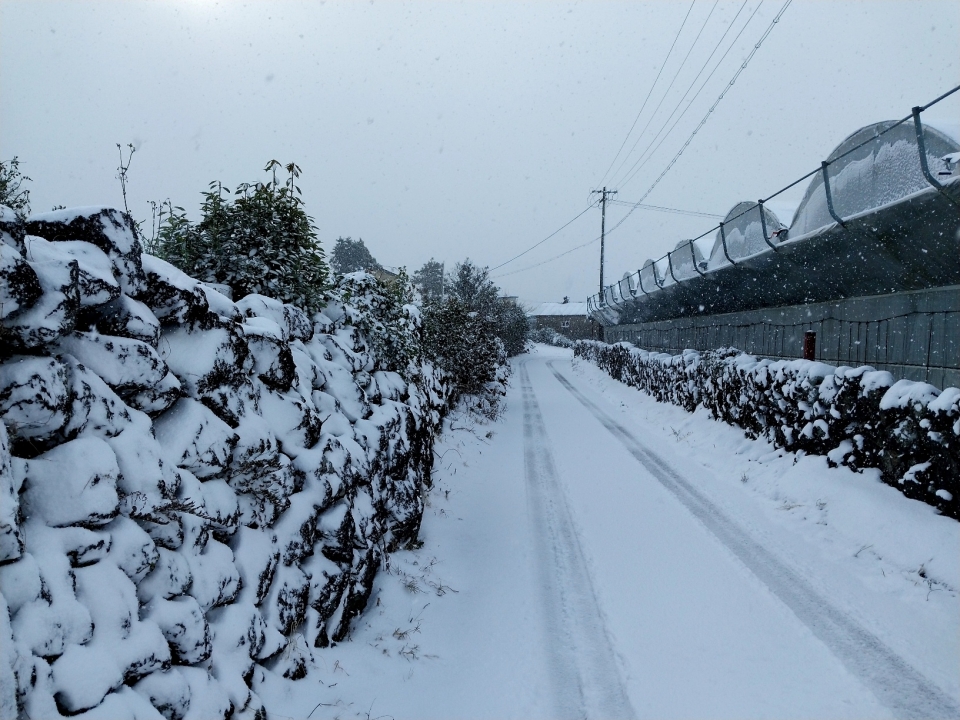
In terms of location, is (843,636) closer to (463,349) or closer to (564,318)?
(463,349)

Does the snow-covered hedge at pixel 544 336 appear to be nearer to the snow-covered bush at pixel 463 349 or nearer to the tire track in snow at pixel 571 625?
the snow-covered bush at pixel 463 349

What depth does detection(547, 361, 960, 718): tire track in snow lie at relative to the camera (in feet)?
11.4

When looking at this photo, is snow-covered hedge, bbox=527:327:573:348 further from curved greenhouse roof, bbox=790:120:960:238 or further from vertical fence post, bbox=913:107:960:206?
vertical fence post, bbox=913:107:960:206

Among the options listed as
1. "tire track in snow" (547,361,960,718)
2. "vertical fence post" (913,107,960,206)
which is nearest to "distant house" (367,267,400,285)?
"tire track in snow" (547,361,960,718)

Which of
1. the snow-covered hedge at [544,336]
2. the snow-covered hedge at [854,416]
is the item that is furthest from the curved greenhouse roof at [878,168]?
the snow-covered hedge at [544,336]

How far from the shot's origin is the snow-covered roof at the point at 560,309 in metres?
92.2

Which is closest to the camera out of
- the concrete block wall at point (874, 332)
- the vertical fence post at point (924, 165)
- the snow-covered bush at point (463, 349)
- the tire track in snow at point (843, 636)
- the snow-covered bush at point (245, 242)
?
the tire track in snow at point (843, 636)

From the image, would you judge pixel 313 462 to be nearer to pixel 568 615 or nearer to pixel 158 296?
pixel 158 296

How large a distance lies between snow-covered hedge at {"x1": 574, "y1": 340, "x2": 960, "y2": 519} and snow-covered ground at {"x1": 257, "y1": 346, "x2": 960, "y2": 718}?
0.85 feet

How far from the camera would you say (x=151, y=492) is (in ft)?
8.61

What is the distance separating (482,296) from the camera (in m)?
32.4

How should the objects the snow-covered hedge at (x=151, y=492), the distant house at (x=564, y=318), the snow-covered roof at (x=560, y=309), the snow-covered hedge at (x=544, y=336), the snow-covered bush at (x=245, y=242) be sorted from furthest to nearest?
1. the snow-covered roof at (x=560, y=309)
2. the distant house at (x=564, y=318)
3. the snow-covered hedge at (x=544, y=336)
4. the snow-covered bush at (x=245, y=242)
5. the snow-covered hedge at (x=151, y=492)

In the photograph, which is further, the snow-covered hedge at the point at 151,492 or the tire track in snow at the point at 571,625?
the tire track in snow at the point at 571,625

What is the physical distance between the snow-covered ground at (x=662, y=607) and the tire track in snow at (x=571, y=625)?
2cm
